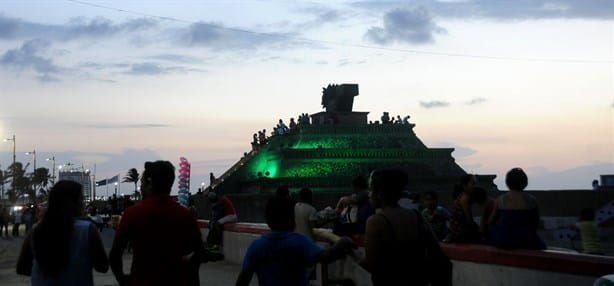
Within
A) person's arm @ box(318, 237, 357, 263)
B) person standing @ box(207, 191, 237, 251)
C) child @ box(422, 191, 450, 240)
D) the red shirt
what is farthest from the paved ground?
person's arm @ box(318, 237, 357, 263)

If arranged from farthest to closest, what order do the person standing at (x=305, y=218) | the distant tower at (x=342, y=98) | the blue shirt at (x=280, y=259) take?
the distant tower at (x=342, y=98) < the person standing at (x=305, y=218) < the blue shirt at (x=280, y=259)

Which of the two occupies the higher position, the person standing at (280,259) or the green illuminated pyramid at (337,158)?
the green illuminated pyramid at (337,158)

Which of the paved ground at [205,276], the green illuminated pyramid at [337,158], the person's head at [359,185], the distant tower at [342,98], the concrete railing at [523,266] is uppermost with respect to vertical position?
the distant tower at [342,98]

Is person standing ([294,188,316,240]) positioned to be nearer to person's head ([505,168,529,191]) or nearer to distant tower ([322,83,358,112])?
person's head ([505,168,529,191])

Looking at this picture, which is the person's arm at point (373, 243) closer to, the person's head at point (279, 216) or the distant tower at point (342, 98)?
the person's head at point (279, 216)

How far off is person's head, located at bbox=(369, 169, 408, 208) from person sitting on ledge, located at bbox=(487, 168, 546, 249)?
319 cm

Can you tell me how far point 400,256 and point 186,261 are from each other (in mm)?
1478

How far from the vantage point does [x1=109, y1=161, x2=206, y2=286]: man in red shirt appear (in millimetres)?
6344

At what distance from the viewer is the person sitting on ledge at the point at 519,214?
30.5 feet

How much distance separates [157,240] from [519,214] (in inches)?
169

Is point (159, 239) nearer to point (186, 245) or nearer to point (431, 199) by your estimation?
point (186, 245)

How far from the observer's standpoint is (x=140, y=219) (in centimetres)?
641

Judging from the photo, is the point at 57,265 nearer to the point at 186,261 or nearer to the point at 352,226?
the point at 186,261

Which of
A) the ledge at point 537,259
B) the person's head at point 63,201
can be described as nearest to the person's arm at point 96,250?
the person's head at point 63,201
